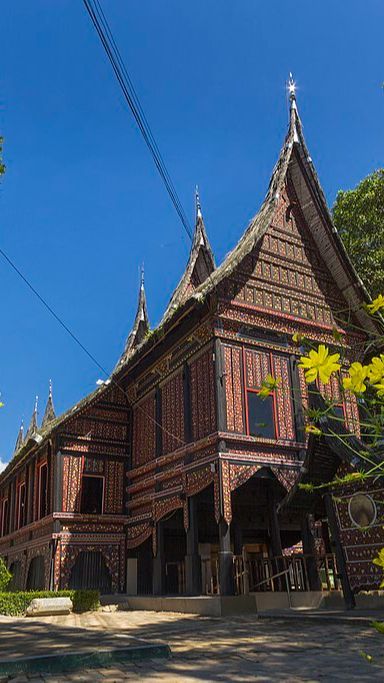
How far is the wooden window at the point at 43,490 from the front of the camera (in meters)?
16.8

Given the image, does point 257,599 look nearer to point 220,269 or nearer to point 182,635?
point 182,635

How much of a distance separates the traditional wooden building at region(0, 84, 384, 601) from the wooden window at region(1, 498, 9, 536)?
3444 mm

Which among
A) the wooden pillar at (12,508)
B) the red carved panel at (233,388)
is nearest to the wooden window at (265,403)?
the red carved panel at (233,388)

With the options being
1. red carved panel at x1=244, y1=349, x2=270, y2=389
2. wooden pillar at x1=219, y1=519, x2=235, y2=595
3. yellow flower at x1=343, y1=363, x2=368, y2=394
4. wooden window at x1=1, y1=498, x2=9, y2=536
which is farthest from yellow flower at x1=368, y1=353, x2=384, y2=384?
wooden window at x1=1, y1=498, x2=9, y2=536

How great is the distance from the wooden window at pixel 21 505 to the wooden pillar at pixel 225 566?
9960 mm

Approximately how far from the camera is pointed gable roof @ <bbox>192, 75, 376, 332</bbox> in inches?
544

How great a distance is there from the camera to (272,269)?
544 inches

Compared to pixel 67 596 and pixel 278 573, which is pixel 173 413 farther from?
pixel 67 596

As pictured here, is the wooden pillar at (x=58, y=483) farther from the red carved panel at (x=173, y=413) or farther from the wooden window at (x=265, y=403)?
the wooden window at (x=265, y=403)

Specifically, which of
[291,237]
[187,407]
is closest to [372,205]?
[291,237]

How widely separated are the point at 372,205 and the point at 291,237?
4635mm

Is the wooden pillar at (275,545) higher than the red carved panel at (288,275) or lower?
lower

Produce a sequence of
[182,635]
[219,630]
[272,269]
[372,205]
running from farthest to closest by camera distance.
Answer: [372,205]
[272,269]
[219,630]
[182,635]

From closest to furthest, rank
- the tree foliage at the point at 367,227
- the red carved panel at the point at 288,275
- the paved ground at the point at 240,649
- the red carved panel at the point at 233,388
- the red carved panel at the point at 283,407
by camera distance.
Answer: the paved ground at the point at 240,649 < the red carved panel at the point at 233,388 < the red carved panel at the point at 283,407 < the red carved panel at the point at 288,275 < the tree foliage at the point at 367,227
